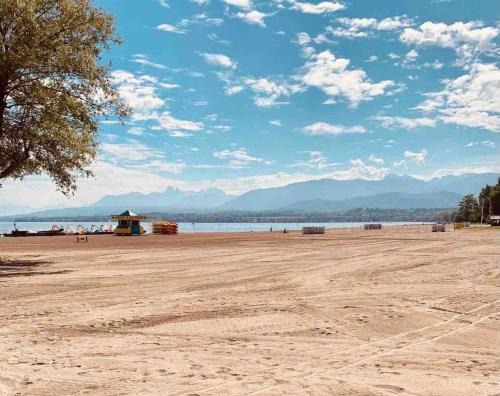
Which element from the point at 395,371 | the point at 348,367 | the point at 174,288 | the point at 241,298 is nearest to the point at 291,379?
the point at 348,367

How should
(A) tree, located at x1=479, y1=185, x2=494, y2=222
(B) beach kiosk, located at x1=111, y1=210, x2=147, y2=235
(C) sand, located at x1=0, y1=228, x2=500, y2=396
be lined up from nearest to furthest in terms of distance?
(C) sand, located at x1=0, y1=228, x2=500, y2=396, (B) beach kiosk, located at x1=111, y1=210, x2=147, y2=235, (A) tree, located at x1=479, y1=185, x2=494, y2=222

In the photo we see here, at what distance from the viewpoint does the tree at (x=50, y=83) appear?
2088 centimetres

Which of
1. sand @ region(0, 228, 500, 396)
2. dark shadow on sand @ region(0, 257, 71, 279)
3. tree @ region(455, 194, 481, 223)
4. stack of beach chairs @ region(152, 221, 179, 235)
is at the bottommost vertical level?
sand @ region(0, 228, 500, 396)

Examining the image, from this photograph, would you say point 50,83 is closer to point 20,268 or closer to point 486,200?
point 20,268

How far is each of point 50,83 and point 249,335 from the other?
18116mm

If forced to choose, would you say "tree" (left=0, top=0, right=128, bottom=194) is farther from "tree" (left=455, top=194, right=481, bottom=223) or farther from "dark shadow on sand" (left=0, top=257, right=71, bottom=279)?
"tree" (left=455, top=194, right=481, bottom=223)

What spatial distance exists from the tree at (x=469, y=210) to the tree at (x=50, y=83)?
522ft

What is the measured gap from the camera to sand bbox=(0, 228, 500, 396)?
6.36 meters

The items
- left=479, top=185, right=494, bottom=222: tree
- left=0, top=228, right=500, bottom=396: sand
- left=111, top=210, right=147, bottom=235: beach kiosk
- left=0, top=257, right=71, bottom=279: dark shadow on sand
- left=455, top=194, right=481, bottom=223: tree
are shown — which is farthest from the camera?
left=455, top=194, right=481, bottom=223: tree

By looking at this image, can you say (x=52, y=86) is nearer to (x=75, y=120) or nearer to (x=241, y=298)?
(x=75, y=120)

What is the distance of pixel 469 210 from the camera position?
552ft

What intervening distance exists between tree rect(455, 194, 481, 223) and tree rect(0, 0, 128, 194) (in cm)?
15902

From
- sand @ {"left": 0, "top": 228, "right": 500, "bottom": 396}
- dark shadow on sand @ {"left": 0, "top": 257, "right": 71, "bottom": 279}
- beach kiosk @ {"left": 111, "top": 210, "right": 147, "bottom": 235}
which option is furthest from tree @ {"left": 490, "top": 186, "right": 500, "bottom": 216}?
dark shadow on sand @ {"left": 0, "top": 257, "right": 71, "bottom": 279}

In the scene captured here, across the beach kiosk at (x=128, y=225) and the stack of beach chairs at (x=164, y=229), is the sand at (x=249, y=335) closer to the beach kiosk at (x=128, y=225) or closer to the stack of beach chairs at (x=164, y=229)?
the beach kiosk at (x=128, y=225)
